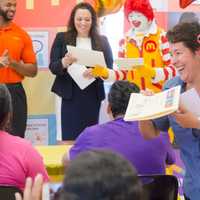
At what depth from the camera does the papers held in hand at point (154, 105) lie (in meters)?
1.76

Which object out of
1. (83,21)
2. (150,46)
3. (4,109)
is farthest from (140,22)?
(4,109)

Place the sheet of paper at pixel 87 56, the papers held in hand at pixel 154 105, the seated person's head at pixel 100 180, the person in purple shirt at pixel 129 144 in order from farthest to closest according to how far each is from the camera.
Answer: the sheet of paper at pixel 87 56 < the person in purple shirt at pixel 129 144 < the papers held in hand at pixel 154 105 < the seated person's head at pixel 100 180

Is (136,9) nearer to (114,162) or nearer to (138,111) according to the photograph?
(138,111)

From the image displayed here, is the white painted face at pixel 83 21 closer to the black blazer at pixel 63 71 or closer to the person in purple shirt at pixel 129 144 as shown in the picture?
the black blazer at pixel 63 71

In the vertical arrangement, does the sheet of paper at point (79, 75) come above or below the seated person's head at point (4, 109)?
below

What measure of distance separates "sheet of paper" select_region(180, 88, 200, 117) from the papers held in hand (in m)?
0.09

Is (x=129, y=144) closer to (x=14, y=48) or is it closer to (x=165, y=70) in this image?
(x=165, y=70)

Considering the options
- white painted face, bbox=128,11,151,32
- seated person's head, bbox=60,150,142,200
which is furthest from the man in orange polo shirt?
seated person's head, bbox=60,150,142,200

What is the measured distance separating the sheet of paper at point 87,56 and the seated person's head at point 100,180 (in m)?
2.69

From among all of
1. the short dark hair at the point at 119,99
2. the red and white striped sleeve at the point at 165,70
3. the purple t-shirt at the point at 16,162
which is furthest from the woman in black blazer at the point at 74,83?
the purple t-shirt at the point at 16,162

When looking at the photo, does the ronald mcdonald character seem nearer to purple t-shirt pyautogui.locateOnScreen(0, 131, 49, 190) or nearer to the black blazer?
the black blazer

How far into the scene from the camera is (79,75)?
396cm

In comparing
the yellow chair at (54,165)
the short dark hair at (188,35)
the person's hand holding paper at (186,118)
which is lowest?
the yellow chair at (54,165)

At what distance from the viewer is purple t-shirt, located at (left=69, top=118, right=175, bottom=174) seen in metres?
2.26
